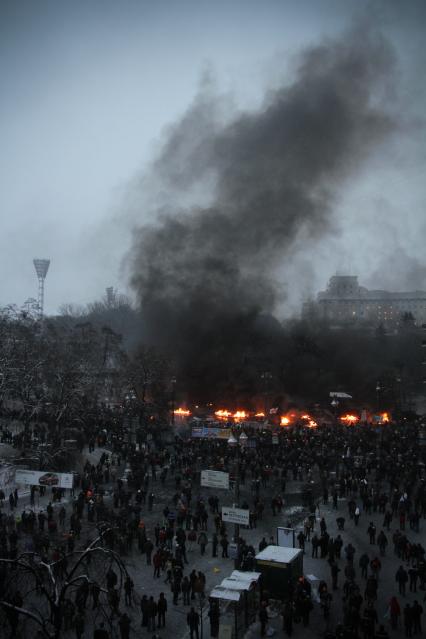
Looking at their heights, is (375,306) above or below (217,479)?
above

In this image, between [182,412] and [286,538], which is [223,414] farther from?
[286,538]

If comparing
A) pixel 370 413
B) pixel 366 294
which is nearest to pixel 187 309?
pixel 370 413

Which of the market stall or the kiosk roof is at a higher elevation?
the kiosk roof

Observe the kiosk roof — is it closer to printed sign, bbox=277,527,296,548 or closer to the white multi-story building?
printed sign, bbox=277,527,296,548

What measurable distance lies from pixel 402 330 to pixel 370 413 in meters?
38.3

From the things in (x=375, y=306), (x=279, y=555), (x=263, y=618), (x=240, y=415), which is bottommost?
(x=263, y=618)

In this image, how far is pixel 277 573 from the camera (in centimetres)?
1338

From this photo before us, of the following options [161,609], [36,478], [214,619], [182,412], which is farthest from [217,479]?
[182,412]

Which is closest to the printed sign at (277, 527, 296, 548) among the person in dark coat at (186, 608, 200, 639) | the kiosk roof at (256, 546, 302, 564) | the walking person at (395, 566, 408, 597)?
the kiosk roof at (256, 546, 302, 564)

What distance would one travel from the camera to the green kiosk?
13.2 metres

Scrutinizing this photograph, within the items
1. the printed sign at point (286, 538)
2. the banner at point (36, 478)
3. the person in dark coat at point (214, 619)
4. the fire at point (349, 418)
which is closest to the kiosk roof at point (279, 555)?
the person in dark coat at point (214, 619)

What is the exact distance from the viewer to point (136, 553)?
56.8ft

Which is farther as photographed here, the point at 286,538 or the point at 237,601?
the point at 286,538

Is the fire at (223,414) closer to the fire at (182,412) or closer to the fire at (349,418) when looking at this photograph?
the fire at (182,412)
